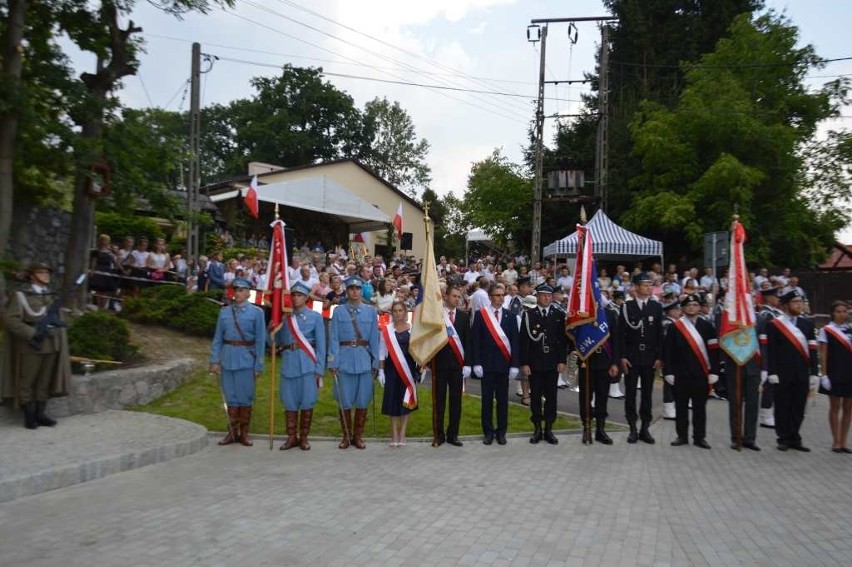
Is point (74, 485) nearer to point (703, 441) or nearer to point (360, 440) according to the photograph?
point (360, 440)

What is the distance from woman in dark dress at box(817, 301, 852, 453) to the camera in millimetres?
9016

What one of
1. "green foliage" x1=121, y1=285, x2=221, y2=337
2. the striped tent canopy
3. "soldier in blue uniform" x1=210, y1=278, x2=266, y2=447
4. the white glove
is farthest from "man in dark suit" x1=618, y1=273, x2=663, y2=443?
the striped tent canopy

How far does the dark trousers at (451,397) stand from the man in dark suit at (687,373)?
9.27ft

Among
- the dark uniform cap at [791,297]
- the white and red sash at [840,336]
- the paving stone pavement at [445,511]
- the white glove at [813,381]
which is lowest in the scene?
the paving stone pavement at [445,511]

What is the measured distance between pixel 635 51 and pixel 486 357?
30.1 metres

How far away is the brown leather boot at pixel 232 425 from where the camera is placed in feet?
29.1

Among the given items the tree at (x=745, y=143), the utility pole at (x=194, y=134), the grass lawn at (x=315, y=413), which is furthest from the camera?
the tree at (x=745, y=143)

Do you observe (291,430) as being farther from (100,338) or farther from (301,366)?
(100,338)

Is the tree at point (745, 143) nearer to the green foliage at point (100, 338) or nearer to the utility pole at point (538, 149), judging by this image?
the utility pole at point (538, 149)

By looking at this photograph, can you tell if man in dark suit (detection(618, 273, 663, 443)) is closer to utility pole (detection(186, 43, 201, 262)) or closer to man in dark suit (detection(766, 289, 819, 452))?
man in dark suit (detection(766, 289, 819, 452))

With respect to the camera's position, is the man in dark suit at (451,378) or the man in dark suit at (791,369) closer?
the man in dark suit at (451,378)

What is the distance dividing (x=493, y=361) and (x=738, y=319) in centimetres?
331

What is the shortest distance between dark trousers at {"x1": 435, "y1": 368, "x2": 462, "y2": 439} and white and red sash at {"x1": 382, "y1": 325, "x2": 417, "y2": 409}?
350 mm

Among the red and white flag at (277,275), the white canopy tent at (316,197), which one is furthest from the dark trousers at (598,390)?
the white canopy tent at (316,197)
